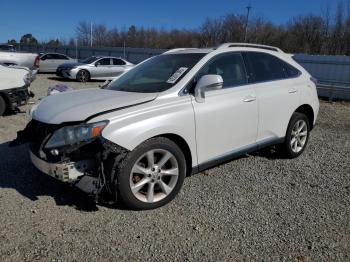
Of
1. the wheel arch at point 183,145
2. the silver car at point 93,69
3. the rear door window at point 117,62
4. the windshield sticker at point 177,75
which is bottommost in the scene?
the wheel arch at point 183,145

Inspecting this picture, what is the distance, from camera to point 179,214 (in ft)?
11.6

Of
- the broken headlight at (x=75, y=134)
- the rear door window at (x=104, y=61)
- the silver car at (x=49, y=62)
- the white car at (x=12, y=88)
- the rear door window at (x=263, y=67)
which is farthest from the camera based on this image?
the silver car at (x=49, y=62)

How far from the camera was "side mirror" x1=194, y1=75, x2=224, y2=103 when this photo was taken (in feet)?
12.1

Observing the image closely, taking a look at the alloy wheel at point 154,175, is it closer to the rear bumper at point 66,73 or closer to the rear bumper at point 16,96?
the rear bumper at point 16,96

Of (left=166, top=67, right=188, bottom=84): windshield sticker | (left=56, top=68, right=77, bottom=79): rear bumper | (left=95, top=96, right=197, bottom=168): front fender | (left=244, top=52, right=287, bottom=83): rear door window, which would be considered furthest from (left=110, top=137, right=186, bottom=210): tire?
(left=56, top=68, right=77, bottom=79): rear bumper

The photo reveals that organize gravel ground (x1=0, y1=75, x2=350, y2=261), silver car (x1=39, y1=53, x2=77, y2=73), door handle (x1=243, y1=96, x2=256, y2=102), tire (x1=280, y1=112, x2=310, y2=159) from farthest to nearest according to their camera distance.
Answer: silver car (x1=39, y1=53, x2=77, y2=73) < tire (x1=280, y1=112, x2=310, y2=159) < door handle (x1=243, y1=96, x2=256, y2=102) < gravel ground (x1=0, y1=75, x2=350, y2=261)

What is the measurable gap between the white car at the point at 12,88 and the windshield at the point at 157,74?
Answer: 4.10m

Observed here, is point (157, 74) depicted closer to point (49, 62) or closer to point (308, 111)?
point (308, 111)

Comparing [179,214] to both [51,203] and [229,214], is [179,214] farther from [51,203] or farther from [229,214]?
[51,203]

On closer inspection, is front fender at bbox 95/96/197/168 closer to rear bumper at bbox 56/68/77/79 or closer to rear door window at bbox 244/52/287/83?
rear door window at bbox 244/52/287/83

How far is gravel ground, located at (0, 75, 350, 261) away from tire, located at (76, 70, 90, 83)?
42.8 feet

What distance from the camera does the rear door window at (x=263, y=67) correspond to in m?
4.55

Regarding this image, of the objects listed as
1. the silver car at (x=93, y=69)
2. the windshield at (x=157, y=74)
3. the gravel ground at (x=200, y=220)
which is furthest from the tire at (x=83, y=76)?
the windshield at (x=157, y=74)

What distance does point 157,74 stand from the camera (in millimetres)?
4324
